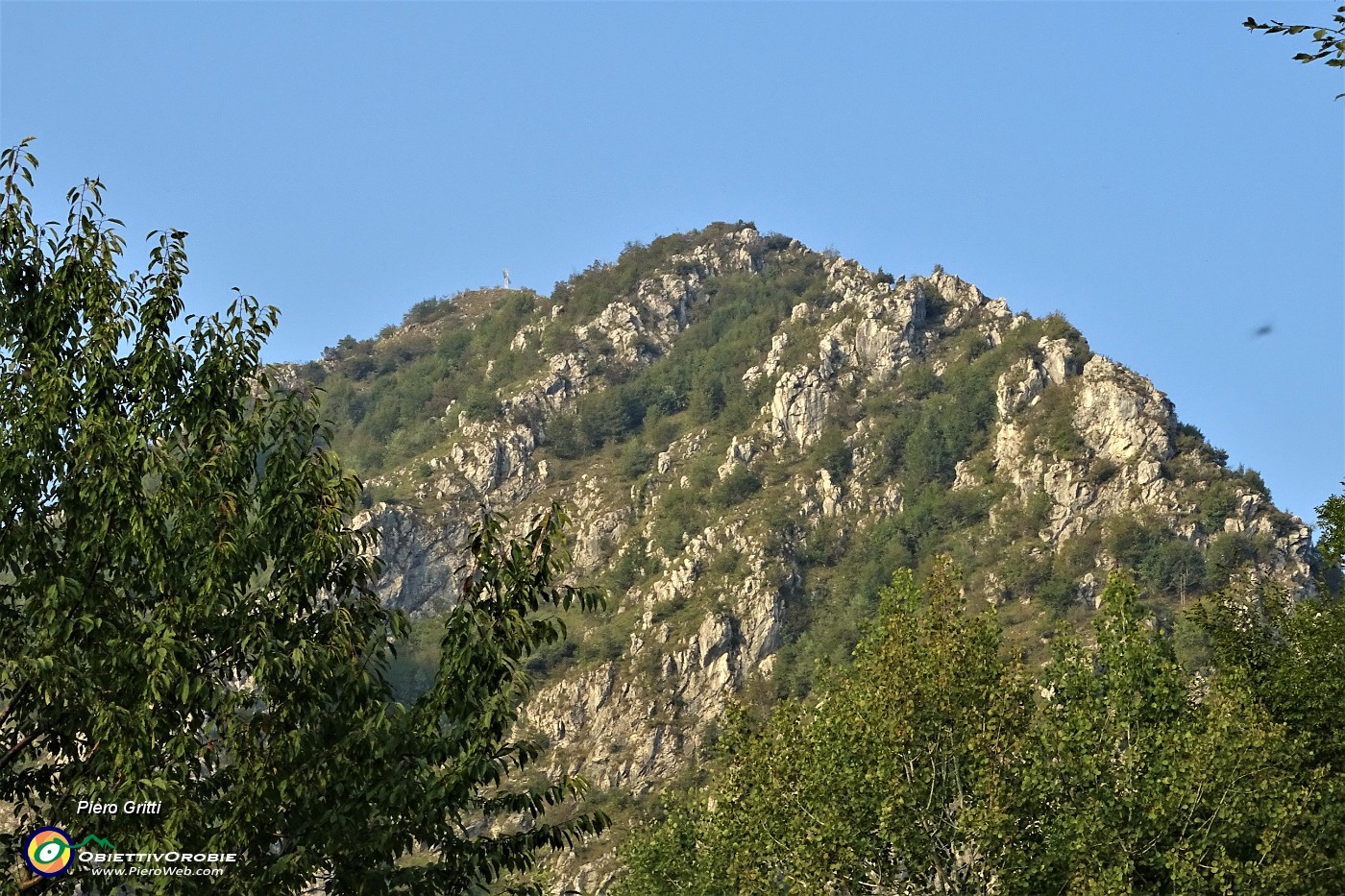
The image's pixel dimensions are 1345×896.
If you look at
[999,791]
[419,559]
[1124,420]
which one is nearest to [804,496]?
[1124,420]

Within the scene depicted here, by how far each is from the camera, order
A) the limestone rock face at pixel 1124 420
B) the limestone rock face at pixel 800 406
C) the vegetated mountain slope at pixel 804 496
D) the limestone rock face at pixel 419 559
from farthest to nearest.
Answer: the limestone rock face at pixel 419 559 → the limestone rock face at pixel 800 406 → the limestone rock face at pixel 1124 420 → the vegetated mountain slope at pixel 804 496

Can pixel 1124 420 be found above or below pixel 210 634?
above

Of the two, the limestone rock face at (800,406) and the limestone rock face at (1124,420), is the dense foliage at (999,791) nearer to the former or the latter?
the limestone rock face at (1124,420)

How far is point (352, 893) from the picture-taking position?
14719 mm

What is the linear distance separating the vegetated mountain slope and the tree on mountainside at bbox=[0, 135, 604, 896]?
9985 cm

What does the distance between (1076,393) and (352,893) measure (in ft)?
472

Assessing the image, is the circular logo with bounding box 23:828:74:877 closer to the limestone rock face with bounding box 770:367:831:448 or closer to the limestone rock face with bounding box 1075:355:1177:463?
the limestone rock face with bounding box 1075:355:1177:463

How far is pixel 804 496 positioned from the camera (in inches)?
6235

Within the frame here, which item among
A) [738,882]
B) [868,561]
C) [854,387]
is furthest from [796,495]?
[738,882]

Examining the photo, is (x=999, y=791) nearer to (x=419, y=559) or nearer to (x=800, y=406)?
(x=800, y=406)
